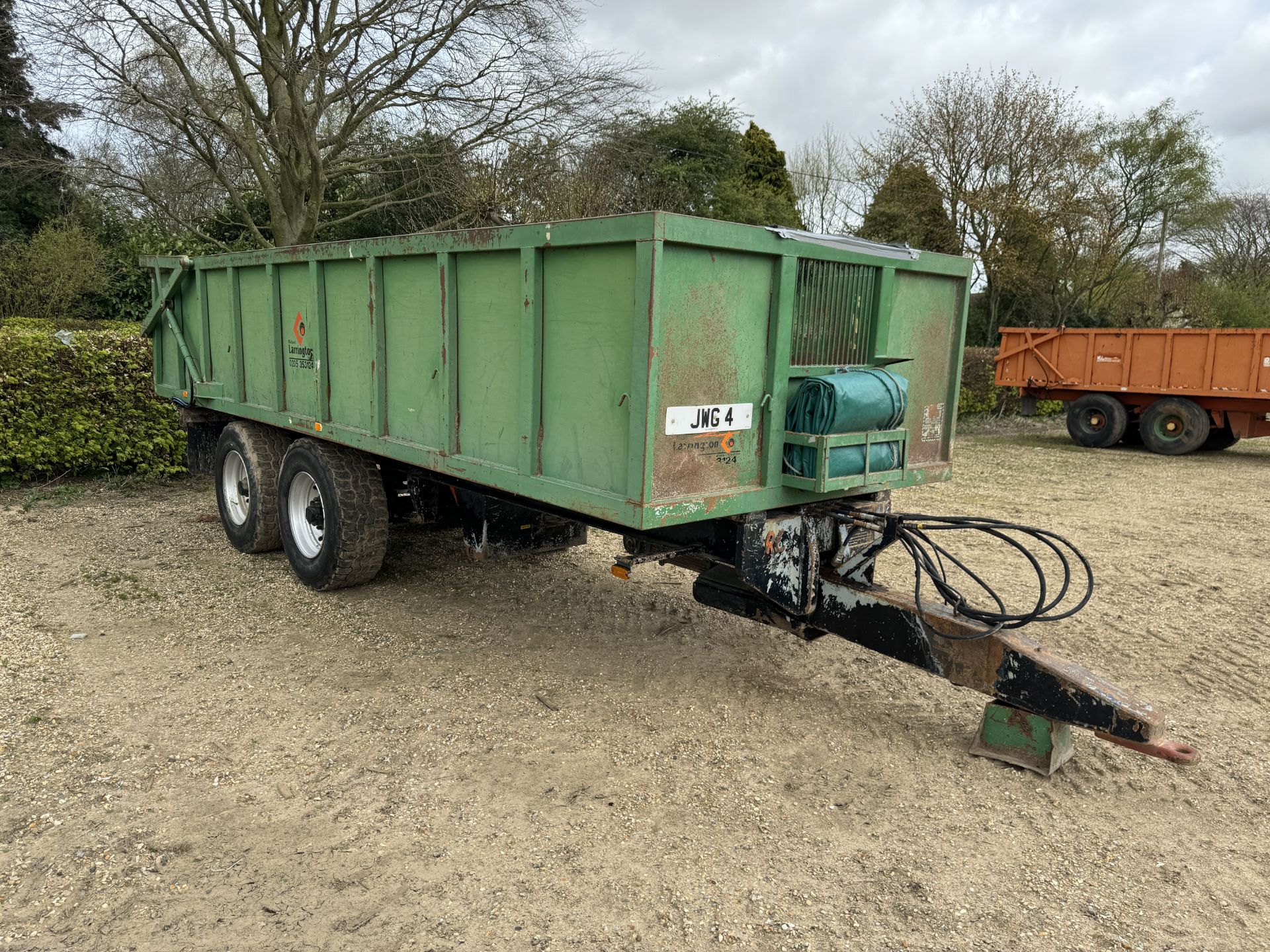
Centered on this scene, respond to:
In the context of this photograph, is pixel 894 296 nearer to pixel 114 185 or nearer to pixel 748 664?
pixel 748 664

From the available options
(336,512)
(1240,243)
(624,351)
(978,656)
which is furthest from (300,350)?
(1240,243)

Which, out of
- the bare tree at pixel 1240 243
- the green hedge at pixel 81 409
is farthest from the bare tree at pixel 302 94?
the bare tree at pixel 1240 243

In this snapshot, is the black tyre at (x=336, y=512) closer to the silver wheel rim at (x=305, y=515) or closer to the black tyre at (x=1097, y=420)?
the silver wheel rim at (x=305, y=515)

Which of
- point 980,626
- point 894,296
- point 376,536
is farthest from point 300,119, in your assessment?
point 980,626

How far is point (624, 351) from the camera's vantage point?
10.5 feet

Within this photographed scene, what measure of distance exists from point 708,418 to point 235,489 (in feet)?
15.1

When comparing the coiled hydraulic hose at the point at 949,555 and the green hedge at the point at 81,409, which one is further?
the green hedge at the point at 81,409

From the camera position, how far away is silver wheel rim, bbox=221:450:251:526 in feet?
20.7

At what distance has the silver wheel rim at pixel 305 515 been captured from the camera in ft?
18.2

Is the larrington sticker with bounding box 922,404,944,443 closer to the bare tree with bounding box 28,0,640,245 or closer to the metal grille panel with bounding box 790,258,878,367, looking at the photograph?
the metal grille panel with bounding box 790,258,878,367

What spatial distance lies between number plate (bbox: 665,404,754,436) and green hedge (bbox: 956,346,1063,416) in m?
14.8

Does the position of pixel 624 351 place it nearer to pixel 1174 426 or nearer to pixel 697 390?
pixel 697 390

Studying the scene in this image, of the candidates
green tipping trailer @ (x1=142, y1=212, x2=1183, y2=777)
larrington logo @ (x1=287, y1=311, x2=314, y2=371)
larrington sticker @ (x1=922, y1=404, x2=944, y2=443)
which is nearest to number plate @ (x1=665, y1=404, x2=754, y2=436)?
green tipping trailer @ (x1=142, y1=212, x2=1183, y2=777)

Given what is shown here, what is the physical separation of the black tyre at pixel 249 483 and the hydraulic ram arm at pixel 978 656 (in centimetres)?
354
